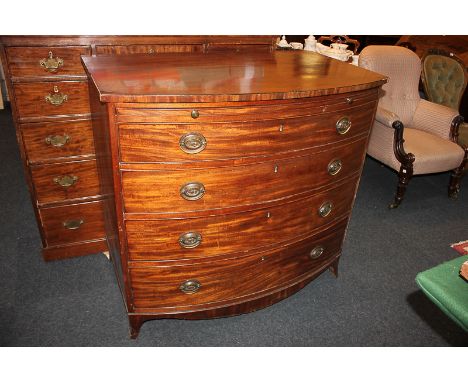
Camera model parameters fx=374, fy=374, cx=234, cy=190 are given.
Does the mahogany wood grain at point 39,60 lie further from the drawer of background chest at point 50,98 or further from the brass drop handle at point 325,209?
the brass drop handle at point 325,209

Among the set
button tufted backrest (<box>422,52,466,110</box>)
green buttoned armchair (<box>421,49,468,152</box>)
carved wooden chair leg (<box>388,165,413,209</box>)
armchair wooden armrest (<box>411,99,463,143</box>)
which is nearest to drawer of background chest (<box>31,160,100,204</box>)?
carved wooden chair leg (<box>388,165,413,209</box>)

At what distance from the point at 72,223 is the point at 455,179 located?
11.3 feet

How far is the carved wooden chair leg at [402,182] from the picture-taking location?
3.30 m

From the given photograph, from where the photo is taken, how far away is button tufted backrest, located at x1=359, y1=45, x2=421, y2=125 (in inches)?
138

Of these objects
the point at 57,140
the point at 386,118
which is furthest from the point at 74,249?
the point at 386,118

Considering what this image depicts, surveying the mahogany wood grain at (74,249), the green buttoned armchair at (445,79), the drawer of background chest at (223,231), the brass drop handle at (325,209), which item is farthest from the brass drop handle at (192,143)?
the green buttoned armchair at (445,79)

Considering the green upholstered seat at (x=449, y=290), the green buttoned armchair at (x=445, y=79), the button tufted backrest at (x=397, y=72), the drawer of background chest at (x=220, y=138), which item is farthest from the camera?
the green buttoned armchair at (x=445, y=79)

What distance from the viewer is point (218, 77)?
63.8 inches

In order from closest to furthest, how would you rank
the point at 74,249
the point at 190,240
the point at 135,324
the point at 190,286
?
the point at 190,240, the point at 190,286, the point at 135,324, the point at 74,249

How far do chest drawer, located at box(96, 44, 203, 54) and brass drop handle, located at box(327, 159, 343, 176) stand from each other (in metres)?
0.99

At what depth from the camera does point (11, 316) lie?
7.03 ft

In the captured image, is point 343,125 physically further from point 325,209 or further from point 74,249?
point 74,249

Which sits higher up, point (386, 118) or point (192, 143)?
point (192, 143)

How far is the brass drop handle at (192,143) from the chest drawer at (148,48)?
2.69 ft
